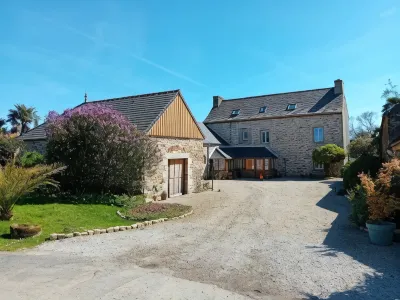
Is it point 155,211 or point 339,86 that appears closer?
point 155,211

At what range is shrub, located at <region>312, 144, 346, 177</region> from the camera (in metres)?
24.4

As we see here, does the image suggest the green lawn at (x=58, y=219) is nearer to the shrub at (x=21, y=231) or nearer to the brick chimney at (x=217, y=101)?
the shrub at (x=21, y=231)

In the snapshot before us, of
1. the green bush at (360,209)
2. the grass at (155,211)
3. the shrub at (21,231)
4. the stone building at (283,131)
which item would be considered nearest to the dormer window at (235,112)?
the stone building at (283,131)

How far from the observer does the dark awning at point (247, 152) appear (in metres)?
28.1

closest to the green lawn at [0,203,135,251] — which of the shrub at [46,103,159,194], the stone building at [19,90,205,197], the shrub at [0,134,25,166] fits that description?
the shrub at [46,103,159,194]

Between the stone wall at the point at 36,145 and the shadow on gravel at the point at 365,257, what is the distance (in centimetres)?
1568

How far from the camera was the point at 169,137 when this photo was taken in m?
15.5

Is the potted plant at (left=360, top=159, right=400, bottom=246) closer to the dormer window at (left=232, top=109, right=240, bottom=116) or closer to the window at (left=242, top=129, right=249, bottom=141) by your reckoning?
the window at (left=242, top=129, right=249, bottom=141)

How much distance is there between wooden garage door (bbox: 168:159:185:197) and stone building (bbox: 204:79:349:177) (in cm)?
1038

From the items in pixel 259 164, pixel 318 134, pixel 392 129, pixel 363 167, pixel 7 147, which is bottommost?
pixel 363 167

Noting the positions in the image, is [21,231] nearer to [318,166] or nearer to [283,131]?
[318,166]

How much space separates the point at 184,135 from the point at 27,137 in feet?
32.4

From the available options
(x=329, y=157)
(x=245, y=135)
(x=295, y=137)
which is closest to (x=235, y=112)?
(x=245, y=135)

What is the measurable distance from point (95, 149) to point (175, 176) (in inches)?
203
